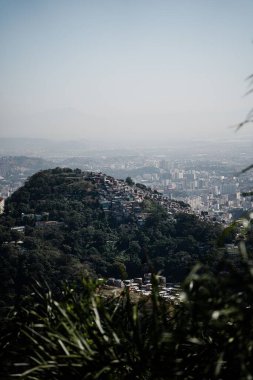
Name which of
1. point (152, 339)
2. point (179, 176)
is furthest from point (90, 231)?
point (179, 176)

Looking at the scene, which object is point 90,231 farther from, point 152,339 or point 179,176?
point 179,176

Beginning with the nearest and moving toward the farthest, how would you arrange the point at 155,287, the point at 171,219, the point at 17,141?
the point at 155,287 → the point at 171,219 → the point at 17,141

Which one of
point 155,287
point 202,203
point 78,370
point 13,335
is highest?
point 155,287

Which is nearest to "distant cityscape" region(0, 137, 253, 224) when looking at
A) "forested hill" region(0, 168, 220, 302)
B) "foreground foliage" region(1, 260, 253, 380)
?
"forested hill" region(0, 168, 220, 302)

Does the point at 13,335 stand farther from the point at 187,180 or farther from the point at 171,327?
the point at 187,180

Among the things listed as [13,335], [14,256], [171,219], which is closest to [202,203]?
[171,219]

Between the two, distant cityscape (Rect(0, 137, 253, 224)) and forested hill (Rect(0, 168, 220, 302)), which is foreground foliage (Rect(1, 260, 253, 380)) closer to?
forested hill (Rect(0, 168, 220, 302))
